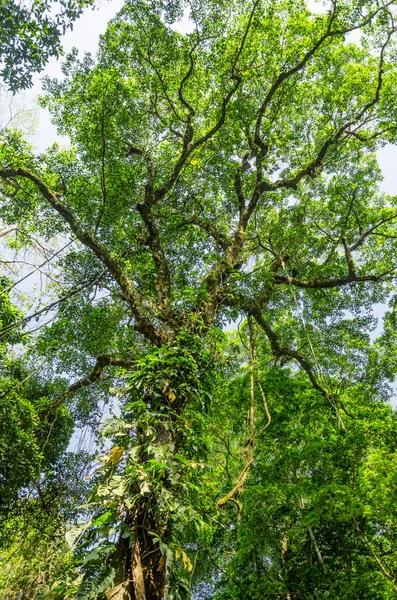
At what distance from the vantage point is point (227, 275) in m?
5.01

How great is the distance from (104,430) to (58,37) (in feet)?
12.0

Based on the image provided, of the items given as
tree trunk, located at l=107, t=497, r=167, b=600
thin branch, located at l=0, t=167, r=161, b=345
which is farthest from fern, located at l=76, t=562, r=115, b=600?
thin branch, located at l=0, t=167, r=161, b=345

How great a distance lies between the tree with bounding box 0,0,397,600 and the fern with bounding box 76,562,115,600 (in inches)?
49.6

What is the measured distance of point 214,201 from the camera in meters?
7.27

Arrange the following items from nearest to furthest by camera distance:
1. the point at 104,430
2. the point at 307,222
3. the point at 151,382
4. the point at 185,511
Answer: the point at 185,511
the point at 104,430
the point at 151,382
the point at 307,222

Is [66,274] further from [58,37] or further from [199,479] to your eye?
[199,479]

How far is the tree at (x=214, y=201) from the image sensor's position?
4738 mm

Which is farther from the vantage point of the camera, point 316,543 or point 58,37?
point 316,543

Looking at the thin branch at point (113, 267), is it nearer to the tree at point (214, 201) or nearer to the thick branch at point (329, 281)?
the tree at point (214, 201)

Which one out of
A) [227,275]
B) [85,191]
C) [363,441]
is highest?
[85,191]

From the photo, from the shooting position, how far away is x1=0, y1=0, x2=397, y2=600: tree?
4.74 meters

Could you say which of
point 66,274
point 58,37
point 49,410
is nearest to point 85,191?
point 66,274

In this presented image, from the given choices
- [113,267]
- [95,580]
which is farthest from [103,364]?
[95,580]

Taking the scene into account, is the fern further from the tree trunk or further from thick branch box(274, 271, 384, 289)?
thick branch box(274, 271, 384, 289)
